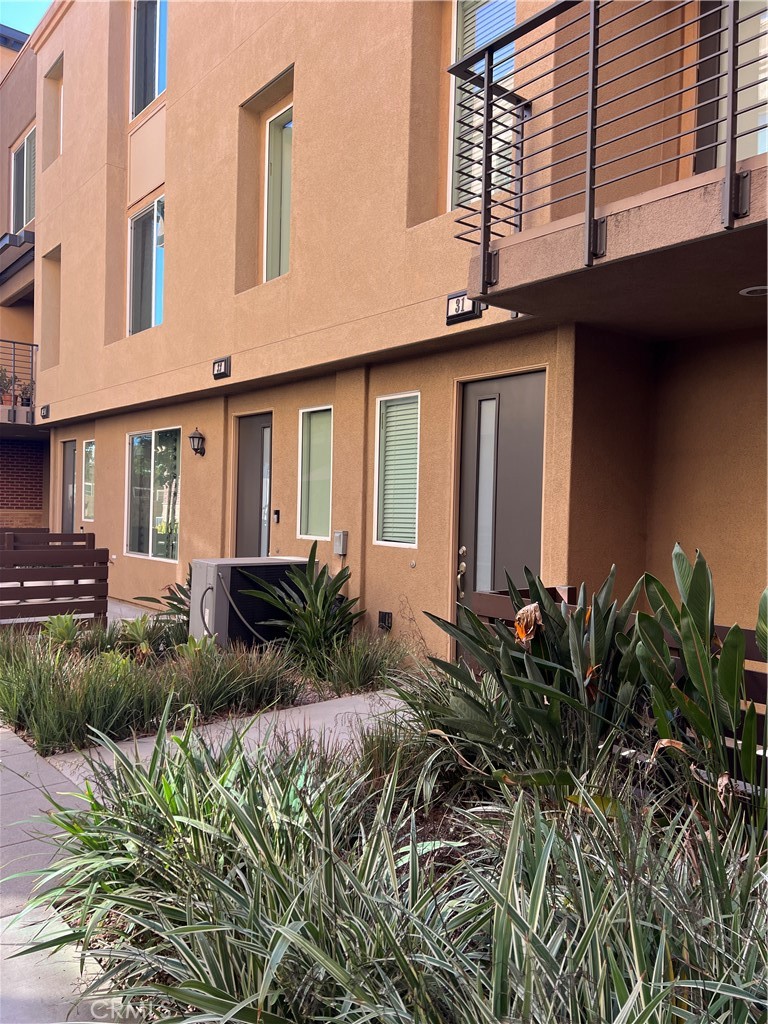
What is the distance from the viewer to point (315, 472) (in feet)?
31.8

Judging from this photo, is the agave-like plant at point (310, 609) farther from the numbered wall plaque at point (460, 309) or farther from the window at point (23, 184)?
the window at point (23, 184)

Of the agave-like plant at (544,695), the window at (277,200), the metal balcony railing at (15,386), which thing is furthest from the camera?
A: the metal balcony railing at (15,386)

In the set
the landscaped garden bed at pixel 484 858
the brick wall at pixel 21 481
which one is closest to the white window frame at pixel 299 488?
the landscaped garden bed at pixel 484 858

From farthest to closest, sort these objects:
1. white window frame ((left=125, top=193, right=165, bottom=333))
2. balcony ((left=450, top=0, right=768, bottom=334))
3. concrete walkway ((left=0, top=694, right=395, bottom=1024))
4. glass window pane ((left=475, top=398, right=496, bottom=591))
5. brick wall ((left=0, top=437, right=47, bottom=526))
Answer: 1. brick wall ((left=0, top=437, right=47, bottom=526))
2. white window frame ((left=125, top=193, right=165, bottom=333))
3. glass window pane ((left=475, top=398, right=496, bottom=591))
4. balcony ((left=450, top=0, right=768, bottom=334))
5. concrete walkway ((left=0, top=694, right=395, bottom=1024))

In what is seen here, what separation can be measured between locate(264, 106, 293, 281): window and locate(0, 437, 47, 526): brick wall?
41.0 ft

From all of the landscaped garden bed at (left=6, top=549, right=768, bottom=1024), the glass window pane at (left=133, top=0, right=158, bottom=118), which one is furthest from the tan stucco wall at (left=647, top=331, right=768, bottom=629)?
the glass window pane at (left=133, top=0, right=158, bottom=118)

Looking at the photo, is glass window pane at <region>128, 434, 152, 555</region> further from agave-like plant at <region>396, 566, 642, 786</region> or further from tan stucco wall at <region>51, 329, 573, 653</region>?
agave-like plant at <region>396, 566, 642, 786</region>

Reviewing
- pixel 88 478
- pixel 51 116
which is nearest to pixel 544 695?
pixel 88 478

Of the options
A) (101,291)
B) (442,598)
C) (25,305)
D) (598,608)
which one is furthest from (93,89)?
(598,608)

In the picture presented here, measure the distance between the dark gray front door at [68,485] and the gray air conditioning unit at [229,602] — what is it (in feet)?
32.7

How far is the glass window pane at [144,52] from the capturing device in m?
13.2

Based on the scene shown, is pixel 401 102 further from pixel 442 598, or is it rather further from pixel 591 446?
pixel 442 598

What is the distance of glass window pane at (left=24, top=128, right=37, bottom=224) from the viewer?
1958 centimetres

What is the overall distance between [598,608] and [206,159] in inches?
375
